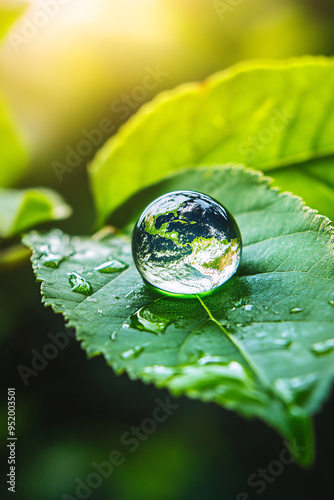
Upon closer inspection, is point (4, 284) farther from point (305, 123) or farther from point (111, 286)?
point (305, 123)

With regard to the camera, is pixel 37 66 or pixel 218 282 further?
pixel 37 66

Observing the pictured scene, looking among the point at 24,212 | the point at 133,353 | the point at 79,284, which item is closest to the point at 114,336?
the point at 133,353

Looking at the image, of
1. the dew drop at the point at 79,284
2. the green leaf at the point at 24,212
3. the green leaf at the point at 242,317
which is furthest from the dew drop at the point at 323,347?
the green leaf at the point at 24,212

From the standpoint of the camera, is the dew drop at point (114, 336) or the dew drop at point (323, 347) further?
the dew drop at point (114, 336)

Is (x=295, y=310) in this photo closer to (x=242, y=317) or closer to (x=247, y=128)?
(x=242, y=317)

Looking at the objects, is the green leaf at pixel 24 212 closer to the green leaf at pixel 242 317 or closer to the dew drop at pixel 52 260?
the green leaf at pixel 242 317


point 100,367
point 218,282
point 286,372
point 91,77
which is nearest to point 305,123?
point 218,282
